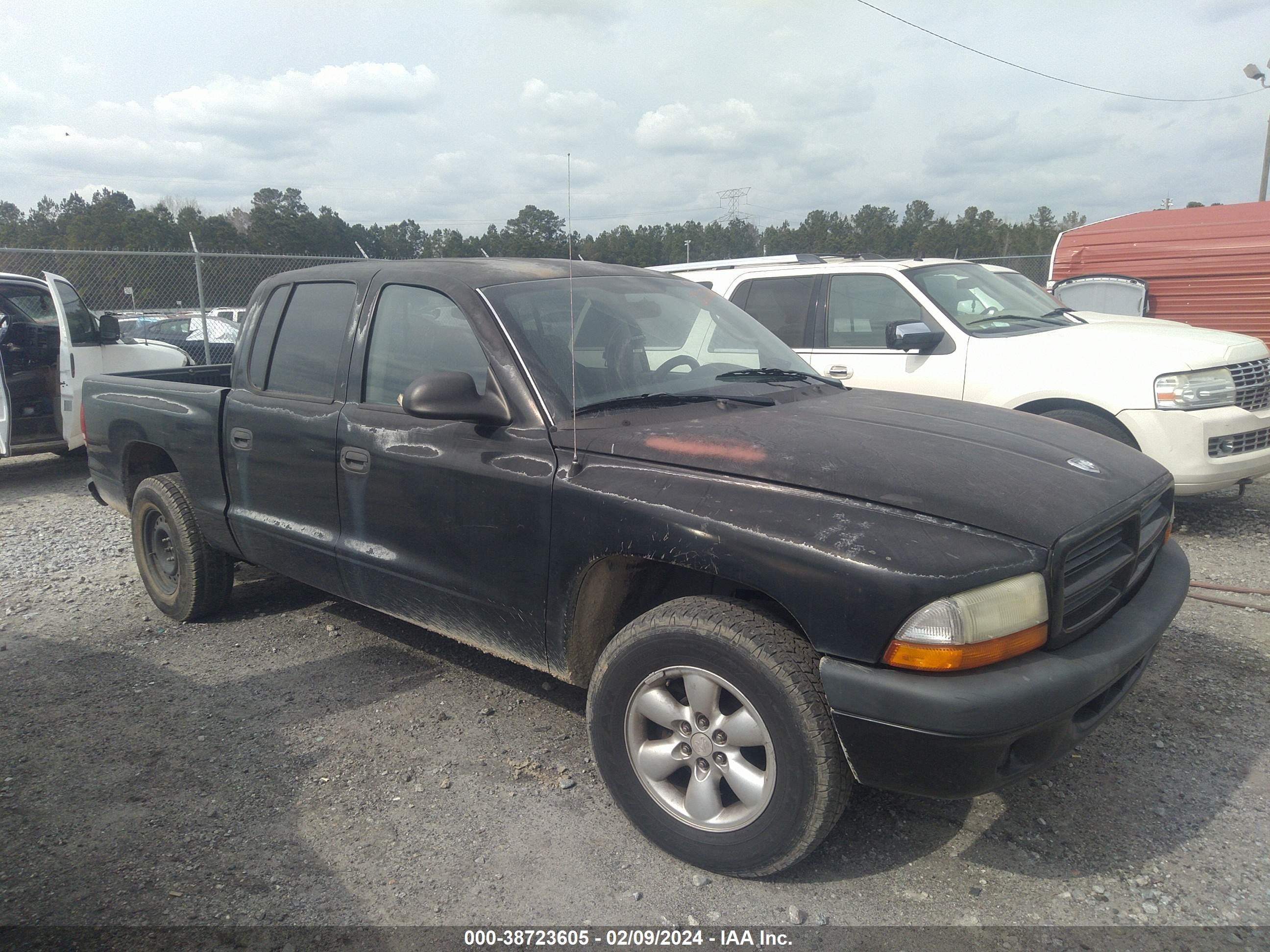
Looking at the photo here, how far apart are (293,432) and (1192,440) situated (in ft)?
16.5

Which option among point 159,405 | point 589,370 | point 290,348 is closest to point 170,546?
point 159,405

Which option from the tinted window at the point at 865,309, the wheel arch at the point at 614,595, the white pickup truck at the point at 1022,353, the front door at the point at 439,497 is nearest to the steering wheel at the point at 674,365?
the front door at the point at 439,497

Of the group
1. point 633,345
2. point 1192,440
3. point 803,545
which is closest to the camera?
point 803,545

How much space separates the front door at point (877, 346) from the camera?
20.1 feet

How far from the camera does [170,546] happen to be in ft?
15.8

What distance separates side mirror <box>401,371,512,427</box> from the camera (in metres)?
Result: 2.99

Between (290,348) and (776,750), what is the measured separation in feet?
9.52

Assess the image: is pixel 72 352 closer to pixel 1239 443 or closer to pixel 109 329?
pixel 109 329

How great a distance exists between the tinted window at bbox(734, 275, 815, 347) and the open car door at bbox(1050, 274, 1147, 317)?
586cm

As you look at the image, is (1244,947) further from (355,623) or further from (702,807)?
(355,623)

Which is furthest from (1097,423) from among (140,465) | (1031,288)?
(140,465)

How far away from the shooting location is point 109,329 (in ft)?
28.0

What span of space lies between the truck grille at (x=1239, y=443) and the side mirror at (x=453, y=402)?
178 inches

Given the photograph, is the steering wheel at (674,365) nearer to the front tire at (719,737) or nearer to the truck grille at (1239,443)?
the front tire at (719,737)
